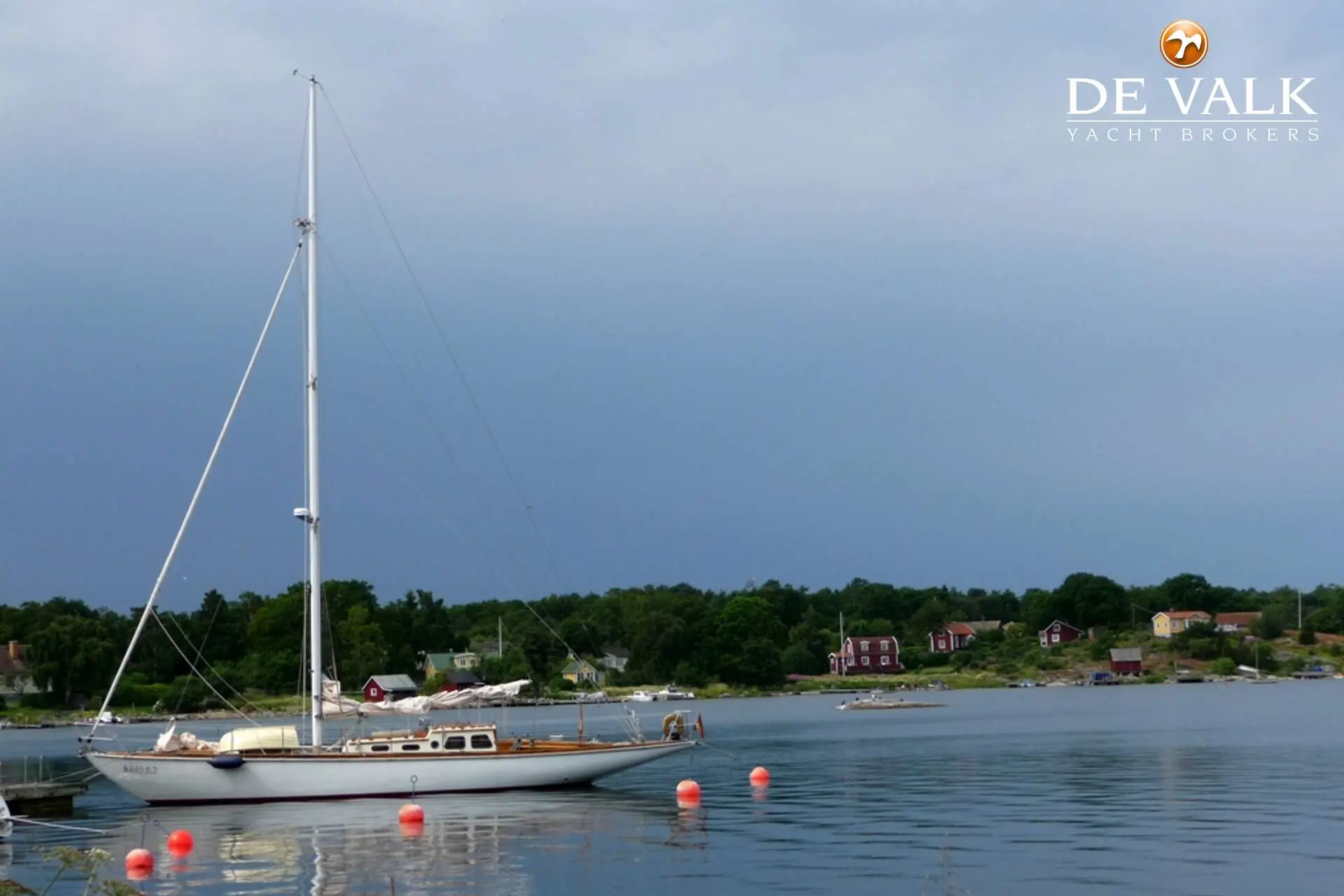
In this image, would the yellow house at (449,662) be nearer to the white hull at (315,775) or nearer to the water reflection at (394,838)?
the water reflection at (394,838)

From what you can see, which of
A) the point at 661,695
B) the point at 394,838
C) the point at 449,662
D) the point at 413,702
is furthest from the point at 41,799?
the point at 449,662

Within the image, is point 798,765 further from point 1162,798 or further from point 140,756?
point 140,756

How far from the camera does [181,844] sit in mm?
42969

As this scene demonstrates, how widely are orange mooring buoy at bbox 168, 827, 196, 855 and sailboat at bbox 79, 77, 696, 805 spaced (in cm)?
697

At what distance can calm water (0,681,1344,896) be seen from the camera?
115 ft

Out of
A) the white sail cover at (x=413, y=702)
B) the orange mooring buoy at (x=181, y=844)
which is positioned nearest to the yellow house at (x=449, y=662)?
the white sail cover at (x=413, y=702)

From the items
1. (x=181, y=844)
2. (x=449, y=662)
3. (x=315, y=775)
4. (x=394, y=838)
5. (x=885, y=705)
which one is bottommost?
(x=885, y=705)

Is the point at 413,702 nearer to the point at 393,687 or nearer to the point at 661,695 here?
the point at 393,687

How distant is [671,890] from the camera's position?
1355 inches

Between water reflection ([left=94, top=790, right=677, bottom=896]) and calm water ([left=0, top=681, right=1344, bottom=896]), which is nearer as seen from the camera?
calm water ([left=0, top=681, right=1344, bottom=896])

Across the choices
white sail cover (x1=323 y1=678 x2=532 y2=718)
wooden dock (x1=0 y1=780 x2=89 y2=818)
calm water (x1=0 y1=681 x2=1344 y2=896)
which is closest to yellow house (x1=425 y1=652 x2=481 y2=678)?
calm water (x1=0 y1=681 x2=1344 y2=896)

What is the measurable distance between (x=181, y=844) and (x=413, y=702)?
1780 centimetres

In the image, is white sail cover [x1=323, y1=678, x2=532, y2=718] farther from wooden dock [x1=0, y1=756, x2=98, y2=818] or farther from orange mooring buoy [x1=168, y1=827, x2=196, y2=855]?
orange mooring buoy [x1=168, y1=827, x2=196, y2=855]

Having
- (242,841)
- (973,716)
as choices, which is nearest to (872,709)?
(973,716)
